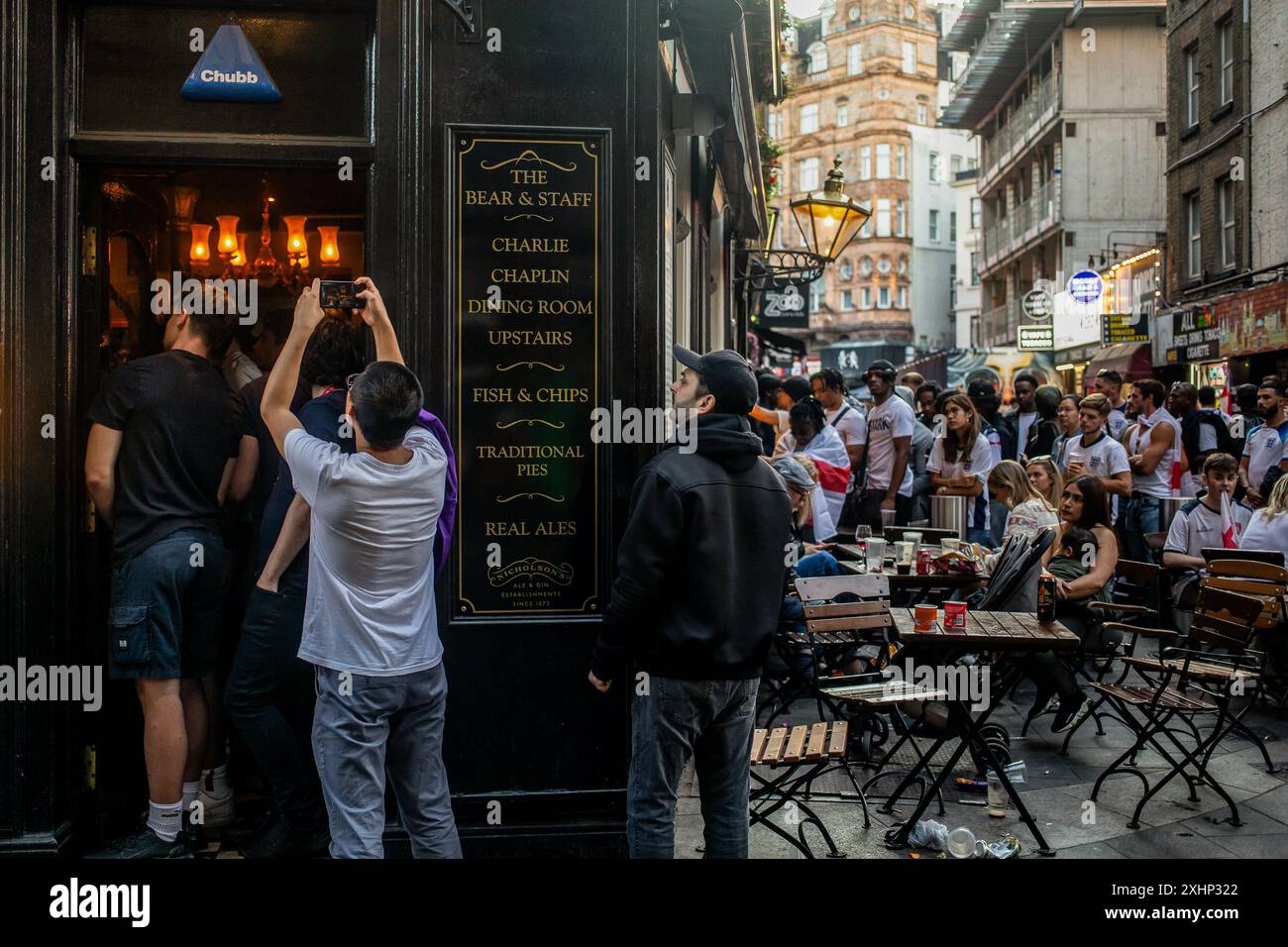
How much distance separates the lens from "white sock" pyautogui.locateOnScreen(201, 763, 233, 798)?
5.35m

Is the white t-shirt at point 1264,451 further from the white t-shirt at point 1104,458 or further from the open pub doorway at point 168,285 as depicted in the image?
the open pub doorway at point 168,285

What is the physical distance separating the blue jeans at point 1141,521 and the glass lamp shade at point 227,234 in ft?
26.7

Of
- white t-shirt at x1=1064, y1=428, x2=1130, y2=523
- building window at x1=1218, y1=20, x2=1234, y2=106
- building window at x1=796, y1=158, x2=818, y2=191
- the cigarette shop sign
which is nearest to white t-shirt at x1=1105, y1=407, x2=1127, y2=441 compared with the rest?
white t-shirt at x1=1064, y1=428, x2=1130, y2=523

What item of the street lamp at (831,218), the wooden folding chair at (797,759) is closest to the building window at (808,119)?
the street lamp at (831,218)

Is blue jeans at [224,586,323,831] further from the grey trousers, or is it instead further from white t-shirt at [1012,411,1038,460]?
white t-shirt at [1012,411,1038,460]

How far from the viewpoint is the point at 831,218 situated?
468 inches

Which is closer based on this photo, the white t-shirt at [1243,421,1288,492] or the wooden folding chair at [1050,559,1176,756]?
the wooden folding chair at [1050,559,1176,756]

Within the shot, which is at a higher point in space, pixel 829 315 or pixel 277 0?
pixel 829 315

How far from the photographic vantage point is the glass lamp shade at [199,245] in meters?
6.67

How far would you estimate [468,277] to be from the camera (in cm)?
495

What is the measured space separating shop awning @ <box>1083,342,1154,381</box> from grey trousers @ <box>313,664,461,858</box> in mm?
22791
